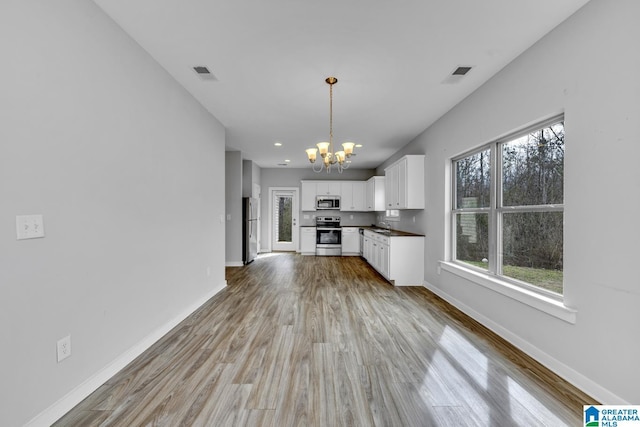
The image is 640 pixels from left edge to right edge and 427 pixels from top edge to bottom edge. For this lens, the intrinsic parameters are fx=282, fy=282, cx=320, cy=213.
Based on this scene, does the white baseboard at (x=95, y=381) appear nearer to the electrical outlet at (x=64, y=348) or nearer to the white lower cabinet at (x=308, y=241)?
the electrical outlet at (x=64, y=348)

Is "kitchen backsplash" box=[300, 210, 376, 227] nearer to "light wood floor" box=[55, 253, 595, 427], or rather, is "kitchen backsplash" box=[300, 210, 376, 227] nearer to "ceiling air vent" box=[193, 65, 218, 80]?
"light wood floor" box=[55, 253, 595, 427]

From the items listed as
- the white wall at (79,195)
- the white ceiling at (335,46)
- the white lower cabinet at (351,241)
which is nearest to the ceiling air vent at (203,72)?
the white ceiling at (335,46)

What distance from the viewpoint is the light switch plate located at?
143 cm

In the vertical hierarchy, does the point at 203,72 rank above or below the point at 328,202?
above

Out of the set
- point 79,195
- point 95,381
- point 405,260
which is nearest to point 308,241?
point 405,260

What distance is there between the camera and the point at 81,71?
1.80 m

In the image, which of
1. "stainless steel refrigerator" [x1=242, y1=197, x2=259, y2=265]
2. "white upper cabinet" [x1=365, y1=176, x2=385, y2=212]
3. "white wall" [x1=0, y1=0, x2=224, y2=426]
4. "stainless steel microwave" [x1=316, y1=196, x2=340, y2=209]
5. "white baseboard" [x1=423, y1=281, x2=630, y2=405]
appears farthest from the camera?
"stainless steel microwave" [x1=316, y1=196, x2=340, y2=209]

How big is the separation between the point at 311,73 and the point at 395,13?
1.04 m

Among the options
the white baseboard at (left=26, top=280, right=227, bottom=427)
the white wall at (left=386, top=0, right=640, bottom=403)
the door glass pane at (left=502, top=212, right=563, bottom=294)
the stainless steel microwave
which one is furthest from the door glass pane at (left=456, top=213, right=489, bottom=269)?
the stainless steel microwave

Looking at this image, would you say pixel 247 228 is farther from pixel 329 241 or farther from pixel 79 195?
pixel 79 195

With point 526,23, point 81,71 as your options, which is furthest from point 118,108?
point 526,23

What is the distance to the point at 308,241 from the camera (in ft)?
27.0

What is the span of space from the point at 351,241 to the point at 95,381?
6624mm

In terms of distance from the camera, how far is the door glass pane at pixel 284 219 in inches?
344
